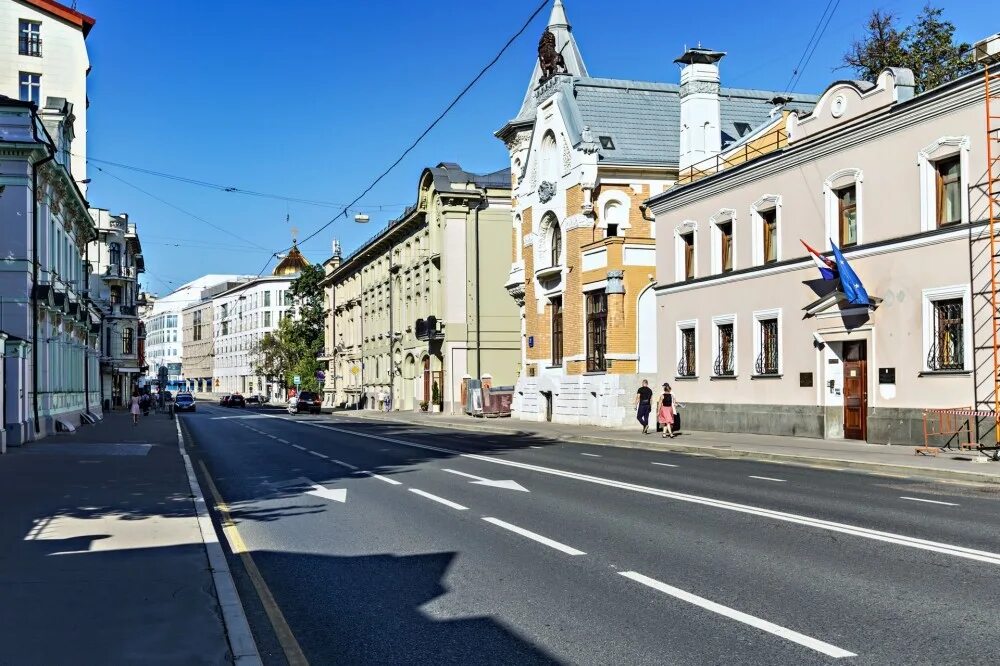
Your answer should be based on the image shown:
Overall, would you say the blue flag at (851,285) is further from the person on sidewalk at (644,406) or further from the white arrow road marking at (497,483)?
the white arrow road marking at (497,483)

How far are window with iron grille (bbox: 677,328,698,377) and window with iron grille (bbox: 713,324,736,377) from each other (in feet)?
5.54

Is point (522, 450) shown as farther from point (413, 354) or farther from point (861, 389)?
point (413, 354)

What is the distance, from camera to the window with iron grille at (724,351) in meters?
29.6

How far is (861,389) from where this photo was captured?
24.4 meters

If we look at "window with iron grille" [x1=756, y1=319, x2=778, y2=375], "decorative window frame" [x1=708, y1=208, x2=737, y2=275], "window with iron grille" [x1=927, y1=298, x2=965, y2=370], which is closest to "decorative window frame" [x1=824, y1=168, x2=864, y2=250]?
"window with iron grille" [x1=927, y1=298, x2=965, y2=370]

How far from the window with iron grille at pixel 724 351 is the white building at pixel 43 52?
34.9m

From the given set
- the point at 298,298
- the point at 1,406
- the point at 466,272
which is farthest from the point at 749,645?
the point at 298,298

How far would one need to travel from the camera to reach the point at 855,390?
24.7 meters

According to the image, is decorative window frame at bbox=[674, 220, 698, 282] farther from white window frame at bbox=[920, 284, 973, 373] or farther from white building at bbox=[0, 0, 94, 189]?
white building at bbox=[0, 0, 94, 189]

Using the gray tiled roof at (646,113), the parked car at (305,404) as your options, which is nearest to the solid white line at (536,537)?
the gray tiled roof at (646,113)

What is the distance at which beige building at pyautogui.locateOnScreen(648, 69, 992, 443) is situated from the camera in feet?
69.2

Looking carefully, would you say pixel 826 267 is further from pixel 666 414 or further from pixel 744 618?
pixel 744 618

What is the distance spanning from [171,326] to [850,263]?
163 metres

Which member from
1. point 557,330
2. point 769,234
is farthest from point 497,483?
point 557,330
